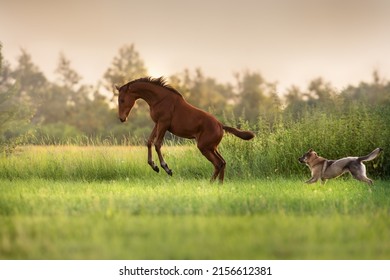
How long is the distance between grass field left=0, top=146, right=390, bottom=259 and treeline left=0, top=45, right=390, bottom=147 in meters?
1.79

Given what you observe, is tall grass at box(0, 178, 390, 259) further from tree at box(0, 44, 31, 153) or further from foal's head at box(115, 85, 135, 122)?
tree at box(0, 44, 31, 153)

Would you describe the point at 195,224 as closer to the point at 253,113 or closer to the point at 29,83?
the point at 253,113

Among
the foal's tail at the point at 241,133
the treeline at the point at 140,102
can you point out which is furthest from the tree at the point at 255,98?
the foal's tail at the point at 241,133

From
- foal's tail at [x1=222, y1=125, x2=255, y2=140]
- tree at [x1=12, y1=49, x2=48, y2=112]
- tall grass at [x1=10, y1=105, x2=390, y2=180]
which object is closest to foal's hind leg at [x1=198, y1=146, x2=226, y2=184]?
foal's tail at [x1=222, y1=125, x2=255, y2=140]

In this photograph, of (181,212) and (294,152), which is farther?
(294,152)

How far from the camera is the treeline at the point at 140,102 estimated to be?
11.2 m

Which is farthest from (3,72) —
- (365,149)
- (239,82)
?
(365,149)

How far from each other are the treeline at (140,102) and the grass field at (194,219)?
1.79 meters

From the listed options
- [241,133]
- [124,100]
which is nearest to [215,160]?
[241,133]

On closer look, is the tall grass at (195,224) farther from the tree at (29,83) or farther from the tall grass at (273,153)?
the tree at (29,83)

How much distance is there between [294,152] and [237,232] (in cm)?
496

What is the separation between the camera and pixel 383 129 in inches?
400

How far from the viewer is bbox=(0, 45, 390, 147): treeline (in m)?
11.2
